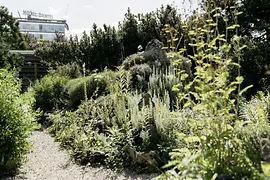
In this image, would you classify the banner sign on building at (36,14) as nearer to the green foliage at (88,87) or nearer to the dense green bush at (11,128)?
the green foliage at (88,87)

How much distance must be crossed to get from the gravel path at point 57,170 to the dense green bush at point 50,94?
3.51m

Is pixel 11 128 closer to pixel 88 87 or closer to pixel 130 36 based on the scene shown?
pixel 88 87

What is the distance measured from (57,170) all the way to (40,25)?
55557 millimetres

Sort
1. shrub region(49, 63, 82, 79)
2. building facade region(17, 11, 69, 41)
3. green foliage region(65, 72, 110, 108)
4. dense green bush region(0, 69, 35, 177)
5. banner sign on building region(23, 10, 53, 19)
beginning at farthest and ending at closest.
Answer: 1. banner sign on building region(23, 10, 53, 19)
2. building facade region(17, 11, 69, 41)
3. shrub region(49, 63, 82, 79)
4. green foliage region(65, 72, 110, 108)
5. dense green bush region(0, 69, 35, 177)

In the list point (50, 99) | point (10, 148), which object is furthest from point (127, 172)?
point (50, 99)

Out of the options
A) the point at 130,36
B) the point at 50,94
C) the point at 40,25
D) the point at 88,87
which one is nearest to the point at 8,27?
the point at 130,36

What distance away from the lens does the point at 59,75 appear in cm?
1039

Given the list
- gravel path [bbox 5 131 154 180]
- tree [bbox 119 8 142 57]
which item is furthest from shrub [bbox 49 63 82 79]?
gravel path [bbox 5 131 154 180]

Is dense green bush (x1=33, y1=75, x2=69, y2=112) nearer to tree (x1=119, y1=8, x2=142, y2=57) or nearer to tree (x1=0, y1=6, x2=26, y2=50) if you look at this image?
tree (x1=119, y1=8, x2=142, y2=57)

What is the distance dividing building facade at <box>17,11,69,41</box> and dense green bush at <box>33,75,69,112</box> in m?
46.8

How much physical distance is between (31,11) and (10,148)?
5856cm

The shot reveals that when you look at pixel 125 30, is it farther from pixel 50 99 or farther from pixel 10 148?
pixel 10 148

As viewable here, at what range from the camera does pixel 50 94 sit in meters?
9.18

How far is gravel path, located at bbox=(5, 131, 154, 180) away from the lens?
12.9ft
